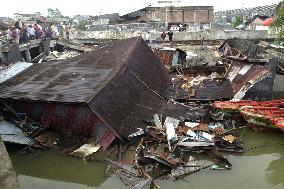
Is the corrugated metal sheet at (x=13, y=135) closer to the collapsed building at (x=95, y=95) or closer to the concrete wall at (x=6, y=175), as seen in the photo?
the collapsed building at (x=95, y=95)

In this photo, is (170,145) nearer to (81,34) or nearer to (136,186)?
(136,186)

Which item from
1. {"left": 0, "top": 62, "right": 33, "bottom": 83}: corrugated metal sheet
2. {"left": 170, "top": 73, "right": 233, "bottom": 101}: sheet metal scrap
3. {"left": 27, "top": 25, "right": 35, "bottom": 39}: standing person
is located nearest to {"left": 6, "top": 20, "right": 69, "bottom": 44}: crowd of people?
{"left": 27, "top": 25, "right": 35, "bottom": 39}: standing person

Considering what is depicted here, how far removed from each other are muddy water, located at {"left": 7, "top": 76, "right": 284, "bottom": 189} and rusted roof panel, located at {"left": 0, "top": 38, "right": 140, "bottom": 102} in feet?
7.49

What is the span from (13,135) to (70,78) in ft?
12.5

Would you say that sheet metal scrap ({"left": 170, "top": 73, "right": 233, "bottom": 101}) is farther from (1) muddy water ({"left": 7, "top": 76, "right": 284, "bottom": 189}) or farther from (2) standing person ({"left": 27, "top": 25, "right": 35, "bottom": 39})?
(2) standing person ({"left": 27, "top": 25, "right": 35, "bottom": 39})

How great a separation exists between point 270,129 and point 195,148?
13.2 ft

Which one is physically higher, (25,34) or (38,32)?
(38,32)

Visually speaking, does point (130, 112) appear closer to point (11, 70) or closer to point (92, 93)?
point (92, 93)

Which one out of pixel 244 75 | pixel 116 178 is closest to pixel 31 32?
pixel 244 75

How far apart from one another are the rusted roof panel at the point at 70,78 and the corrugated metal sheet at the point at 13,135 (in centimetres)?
130

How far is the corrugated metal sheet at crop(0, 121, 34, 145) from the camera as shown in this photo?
1274cm

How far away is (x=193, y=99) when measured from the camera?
1719cm

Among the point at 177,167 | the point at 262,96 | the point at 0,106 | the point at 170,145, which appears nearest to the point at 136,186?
the point at 177,167

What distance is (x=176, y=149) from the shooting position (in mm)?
12938
